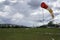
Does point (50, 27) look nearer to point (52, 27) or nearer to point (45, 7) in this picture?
point (52, 27)

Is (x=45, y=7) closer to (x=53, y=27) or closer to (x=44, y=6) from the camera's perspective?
(x=44, y=6)

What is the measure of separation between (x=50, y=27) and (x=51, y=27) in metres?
1.91

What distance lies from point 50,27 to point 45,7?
86.1 m

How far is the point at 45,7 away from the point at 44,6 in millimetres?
469

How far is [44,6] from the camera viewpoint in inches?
2105

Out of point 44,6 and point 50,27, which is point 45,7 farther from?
point 50,27

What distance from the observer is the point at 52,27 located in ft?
452

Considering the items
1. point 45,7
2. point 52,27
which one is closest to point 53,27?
point 52,27

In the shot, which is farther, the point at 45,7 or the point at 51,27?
the point at 51,27

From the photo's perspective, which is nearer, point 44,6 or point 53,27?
point 44,6

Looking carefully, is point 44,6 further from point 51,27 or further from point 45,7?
point 51,27

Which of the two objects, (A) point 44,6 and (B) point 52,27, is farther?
(B) point 52,27

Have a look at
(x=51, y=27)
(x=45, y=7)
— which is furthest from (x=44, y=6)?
(x=51, y=27)

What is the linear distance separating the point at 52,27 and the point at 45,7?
84676mm
